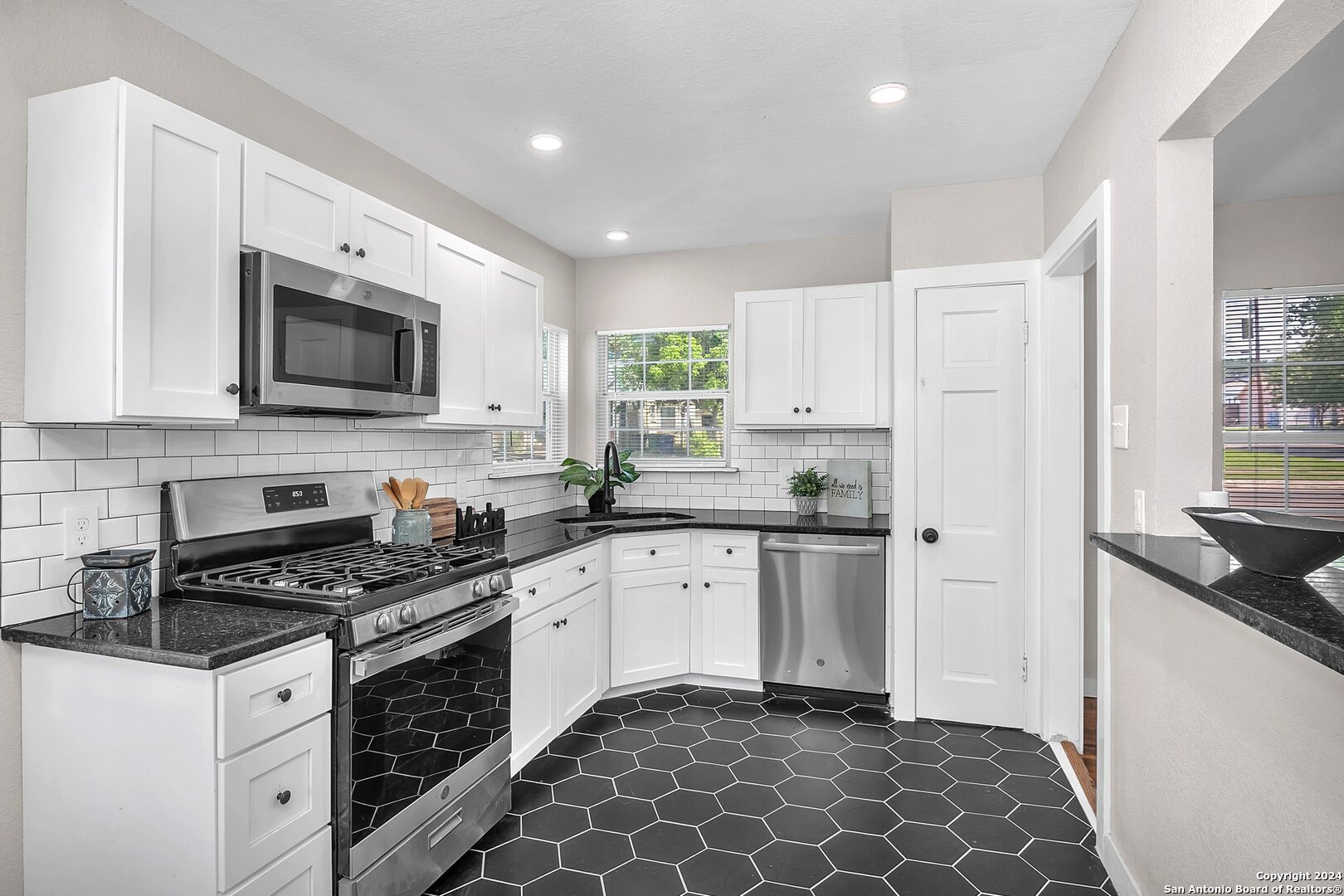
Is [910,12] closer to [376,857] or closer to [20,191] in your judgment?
[20,191]

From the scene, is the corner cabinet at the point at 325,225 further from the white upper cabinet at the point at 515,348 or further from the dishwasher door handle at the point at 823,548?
the dishwasher door handle at the point at 823,548

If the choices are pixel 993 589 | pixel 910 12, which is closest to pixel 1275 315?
pixel 993 589

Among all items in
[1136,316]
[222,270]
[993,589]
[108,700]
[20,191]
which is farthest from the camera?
[993,589]

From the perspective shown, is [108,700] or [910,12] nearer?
[108,700]

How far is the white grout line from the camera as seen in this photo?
252cm

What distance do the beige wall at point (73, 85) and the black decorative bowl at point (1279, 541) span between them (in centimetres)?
270

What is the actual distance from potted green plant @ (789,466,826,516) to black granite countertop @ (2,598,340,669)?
279cm

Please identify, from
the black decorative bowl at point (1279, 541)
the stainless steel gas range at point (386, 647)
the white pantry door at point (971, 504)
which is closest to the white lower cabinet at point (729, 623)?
the white pantry door at point (971, 504)

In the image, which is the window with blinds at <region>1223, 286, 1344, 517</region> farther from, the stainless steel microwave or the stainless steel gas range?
the stainless steel microwave

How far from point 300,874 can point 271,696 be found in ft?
1.57

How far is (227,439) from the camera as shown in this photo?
7.44 ft

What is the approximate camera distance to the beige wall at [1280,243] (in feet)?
11.2

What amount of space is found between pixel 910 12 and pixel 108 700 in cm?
276

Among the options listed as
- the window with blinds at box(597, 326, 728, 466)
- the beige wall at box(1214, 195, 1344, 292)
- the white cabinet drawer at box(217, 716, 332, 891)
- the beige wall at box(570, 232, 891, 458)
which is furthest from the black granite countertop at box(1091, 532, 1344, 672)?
the window with blinds at box(597, 326, 728, 466)
